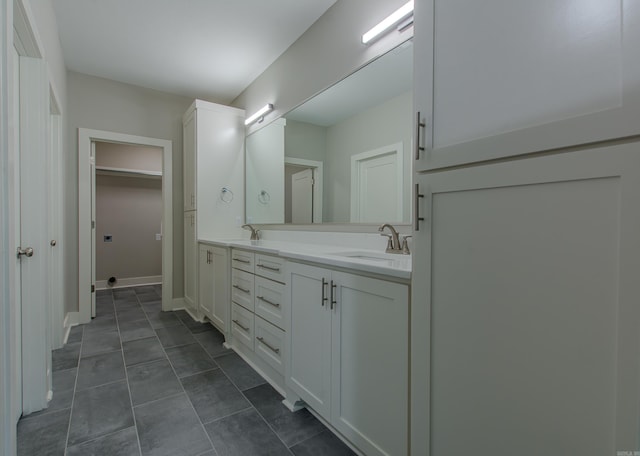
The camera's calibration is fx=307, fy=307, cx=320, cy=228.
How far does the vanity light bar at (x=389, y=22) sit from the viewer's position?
5.33 feet

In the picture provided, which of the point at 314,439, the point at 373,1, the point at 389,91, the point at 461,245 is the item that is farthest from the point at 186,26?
the point at 314,439

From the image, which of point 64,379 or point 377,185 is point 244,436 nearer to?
point 64,379

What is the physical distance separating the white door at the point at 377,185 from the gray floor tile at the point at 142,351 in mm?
1882

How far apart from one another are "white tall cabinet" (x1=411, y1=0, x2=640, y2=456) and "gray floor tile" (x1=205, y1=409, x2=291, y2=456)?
2.42ft

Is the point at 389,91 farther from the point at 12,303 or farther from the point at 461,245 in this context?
the point at 12,303

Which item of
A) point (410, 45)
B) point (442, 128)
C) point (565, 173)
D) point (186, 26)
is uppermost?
point (186, 26)

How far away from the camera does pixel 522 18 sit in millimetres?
770

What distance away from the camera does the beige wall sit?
480 cm

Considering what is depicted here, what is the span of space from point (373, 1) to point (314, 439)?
97.8 inches

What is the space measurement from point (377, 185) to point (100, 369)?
2341 millimetres

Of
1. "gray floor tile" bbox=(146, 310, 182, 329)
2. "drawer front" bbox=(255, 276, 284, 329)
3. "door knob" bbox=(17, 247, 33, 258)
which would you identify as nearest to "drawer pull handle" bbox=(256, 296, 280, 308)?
"drawer front" bbox=(255, 276, 284, 329)

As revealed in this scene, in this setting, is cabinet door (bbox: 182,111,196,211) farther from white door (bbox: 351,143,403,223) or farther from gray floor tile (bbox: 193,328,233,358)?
white door (bbox: 351,143,403,223)

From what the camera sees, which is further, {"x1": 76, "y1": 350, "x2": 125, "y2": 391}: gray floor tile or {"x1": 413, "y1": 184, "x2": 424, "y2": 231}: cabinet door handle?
{"x1": 76, "y1": 350, "x2": 125, "y2": 391}: gray floor tile

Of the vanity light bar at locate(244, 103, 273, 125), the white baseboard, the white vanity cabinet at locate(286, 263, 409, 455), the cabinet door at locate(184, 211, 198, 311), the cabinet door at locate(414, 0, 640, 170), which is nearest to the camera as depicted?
the cabinet door at locate(414, 0, 640, 170)
